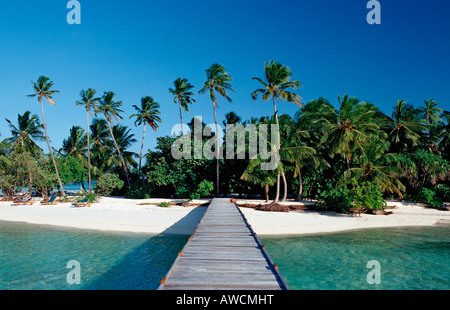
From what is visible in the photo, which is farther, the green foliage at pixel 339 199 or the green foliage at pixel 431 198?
the green foliage at pixel 431 198

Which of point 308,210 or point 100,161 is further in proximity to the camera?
point 100,161

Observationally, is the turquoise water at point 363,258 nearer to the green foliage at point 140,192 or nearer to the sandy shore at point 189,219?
the sandy shore at point 189,219

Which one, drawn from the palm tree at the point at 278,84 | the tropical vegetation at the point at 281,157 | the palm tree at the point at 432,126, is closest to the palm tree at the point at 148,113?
the tropical vegetation at the point at 281,157

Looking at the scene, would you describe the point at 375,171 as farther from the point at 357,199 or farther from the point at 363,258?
the point at 363,258

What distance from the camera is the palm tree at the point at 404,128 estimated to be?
78.8ft

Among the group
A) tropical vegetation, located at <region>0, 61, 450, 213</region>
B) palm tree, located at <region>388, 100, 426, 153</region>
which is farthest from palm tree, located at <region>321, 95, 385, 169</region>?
palm tree, located at <region>388, 100, 426, 153</region>

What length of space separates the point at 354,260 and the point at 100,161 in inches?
1287

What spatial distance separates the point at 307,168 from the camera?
71.8ft

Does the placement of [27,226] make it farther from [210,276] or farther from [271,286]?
[271,286]


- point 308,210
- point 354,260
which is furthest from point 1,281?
point 308,210

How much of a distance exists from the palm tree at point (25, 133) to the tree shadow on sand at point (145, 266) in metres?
26.5

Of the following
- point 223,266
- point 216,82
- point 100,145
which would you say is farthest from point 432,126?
→ point 100,145

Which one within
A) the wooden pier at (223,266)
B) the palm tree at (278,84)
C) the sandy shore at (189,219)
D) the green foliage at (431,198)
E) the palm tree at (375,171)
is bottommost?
the sandy shore at (189,219)

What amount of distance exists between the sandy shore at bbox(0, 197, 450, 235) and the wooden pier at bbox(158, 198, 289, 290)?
6134 millimetres
